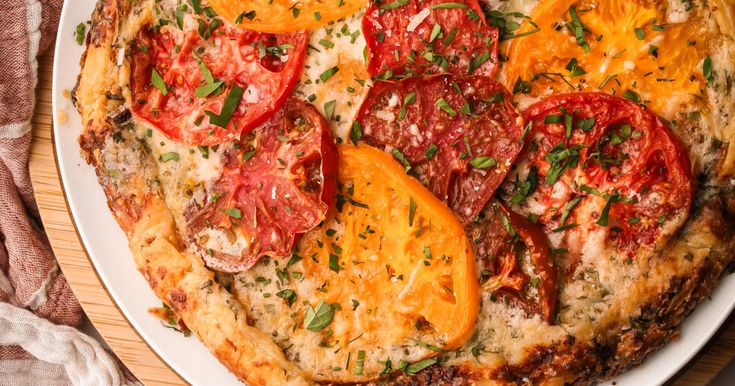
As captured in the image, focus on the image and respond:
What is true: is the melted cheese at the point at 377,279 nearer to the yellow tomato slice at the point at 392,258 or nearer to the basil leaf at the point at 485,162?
the yellow tomato slice at the point at 392,258

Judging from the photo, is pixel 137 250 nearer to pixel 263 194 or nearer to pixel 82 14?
pixel 263 194

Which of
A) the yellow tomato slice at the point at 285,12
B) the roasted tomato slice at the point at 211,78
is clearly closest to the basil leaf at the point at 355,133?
the roasted tomato slice at the point at 211,78

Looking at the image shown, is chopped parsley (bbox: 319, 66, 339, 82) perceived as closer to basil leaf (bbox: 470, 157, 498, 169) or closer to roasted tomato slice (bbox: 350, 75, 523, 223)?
roasted tomato slice (bbox: 350, 75, 523, 223)

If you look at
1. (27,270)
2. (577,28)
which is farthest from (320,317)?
(27,270)

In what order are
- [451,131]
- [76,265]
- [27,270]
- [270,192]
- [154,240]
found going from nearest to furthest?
[451,131] < [270,192] < [154,240] < [76,265] < [27,270]

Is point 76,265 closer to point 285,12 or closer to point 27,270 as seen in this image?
point 27,270

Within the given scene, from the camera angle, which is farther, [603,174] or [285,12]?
[285,12]

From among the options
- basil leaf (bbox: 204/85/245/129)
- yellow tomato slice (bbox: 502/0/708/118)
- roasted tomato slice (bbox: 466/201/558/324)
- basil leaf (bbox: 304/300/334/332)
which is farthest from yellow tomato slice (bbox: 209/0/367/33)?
basil leaf (bbox: 304/300/334/332)
